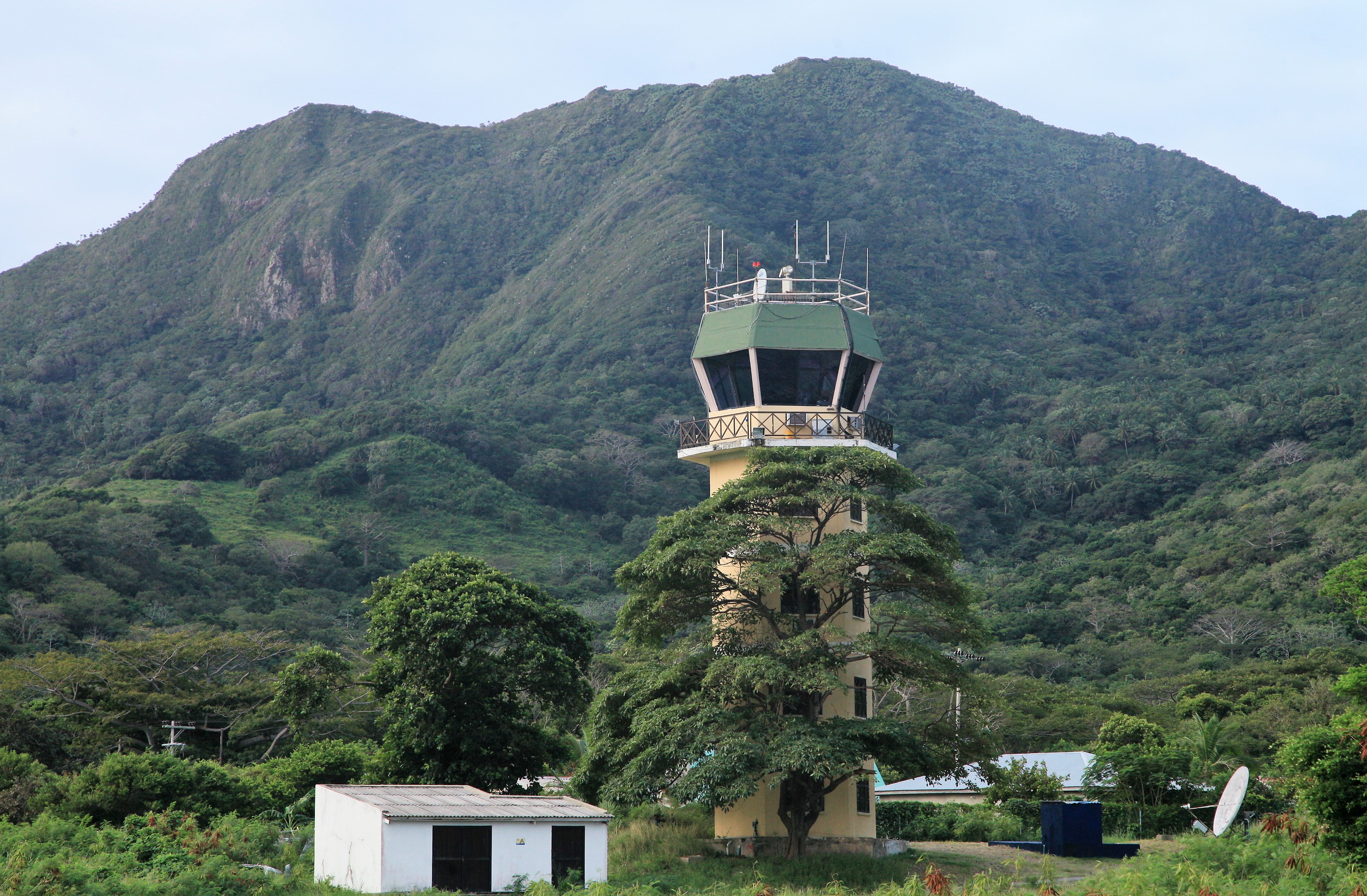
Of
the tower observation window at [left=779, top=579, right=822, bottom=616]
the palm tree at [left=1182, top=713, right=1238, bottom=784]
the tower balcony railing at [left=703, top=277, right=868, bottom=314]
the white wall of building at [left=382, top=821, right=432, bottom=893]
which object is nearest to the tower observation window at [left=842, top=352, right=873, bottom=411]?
the tower balcony railing at [left=703, top=277, right=868, bottom=314]

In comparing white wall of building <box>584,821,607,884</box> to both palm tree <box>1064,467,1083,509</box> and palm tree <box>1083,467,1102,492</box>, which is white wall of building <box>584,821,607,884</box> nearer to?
palm tree <box>1064,467,1083,509</box>

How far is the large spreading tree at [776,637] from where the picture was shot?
A: 96.3 feet

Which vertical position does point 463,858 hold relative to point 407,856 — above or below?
below

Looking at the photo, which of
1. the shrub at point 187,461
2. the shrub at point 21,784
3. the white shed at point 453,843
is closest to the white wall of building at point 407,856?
the white shed at point 453,843

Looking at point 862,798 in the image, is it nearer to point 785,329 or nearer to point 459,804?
point 459,804

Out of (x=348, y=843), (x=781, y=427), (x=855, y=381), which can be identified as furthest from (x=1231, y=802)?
(x=348, y=843)

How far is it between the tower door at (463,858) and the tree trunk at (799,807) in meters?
6.92

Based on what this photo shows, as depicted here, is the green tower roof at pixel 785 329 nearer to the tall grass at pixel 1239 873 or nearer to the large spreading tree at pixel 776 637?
the large spreading tree at pixel 776 637

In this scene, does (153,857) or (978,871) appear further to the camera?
(978,871)

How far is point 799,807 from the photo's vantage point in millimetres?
31422

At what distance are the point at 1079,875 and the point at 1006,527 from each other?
93.5 meters

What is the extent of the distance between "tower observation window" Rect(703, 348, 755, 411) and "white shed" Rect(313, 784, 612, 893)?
11.1 metres

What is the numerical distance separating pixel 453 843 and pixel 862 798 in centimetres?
1066

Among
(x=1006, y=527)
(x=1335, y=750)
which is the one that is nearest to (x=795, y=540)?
(x=1335, y=750)
